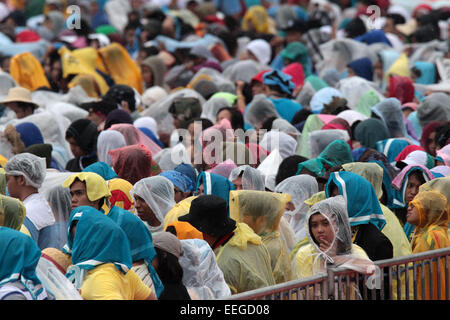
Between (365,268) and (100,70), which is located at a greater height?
(365,268)

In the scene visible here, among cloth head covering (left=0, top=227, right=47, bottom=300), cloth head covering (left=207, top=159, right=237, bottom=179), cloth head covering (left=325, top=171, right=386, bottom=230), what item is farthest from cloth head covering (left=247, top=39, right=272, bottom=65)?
cloth head covering (left=0, top=227, right=47, bottom=300)

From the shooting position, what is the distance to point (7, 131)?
31.2 feet

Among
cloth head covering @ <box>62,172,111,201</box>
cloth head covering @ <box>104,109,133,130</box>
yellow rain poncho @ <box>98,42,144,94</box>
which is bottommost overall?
yellow rain poncho @ <box>98,42,144,94</box>

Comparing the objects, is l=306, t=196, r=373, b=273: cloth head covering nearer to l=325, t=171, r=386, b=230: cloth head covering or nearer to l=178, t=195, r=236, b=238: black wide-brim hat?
l=325, t=171, r=386, b=230: cloth head covering

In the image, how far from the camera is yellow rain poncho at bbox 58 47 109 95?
14.2 metres

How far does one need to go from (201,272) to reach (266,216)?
3.33ft

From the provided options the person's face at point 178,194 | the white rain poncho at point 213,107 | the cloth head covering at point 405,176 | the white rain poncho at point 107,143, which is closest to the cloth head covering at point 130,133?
the white rain poncho at point 107,143

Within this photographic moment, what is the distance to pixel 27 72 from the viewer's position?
45.6 ft

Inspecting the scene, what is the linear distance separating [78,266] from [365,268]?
1.69 m

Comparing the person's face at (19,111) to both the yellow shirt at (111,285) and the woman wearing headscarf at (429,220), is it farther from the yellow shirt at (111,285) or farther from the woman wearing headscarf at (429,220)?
the yellow shirt at (111,285)

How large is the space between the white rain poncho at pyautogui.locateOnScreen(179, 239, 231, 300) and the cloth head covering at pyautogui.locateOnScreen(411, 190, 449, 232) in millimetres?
1779

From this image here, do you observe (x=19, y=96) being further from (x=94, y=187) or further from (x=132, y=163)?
(x=94, y=187)
